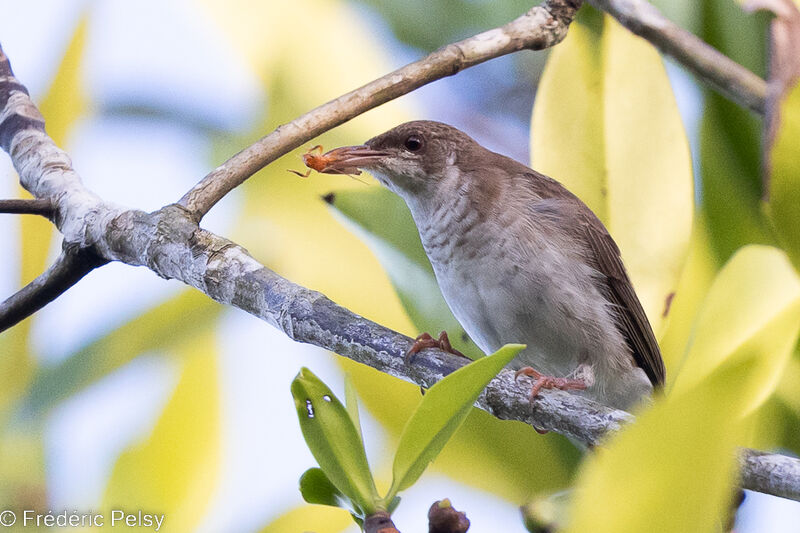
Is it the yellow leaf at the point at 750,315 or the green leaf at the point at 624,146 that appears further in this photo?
the green leaf at the point at 624,146

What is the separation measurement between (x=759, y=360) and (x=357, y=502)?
17 cm

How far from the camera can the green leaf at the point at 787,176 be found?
1.05 ft

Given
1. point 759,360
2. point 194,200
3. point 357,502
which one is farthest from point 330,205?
point 759,360

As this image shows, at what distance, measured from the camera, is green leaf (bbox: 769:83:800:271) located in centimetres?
32

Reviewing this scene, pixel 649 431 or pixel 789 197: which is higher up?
pixel 789 197

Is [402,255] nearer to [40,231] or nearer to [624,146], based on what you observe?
[624,146]

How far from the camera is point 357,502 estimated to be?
32 centimetres

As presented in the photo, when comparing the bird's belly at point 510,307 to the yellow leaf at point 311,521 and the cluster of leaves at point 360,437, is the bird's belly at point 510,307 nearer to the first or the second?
the yellow leaf at point 311,521

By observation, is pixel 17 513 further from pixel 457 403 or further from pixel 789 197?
pixel 789 197

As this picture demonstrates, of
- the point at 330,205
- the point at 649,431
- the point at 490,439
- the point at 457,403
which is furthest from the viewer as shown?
the point at 330,205

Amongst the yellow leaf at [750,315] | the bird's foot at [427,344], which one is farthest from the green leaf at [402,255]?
the yellow leaf at [750,315]

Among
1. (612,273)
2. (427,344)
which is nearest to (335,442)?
(427,344)

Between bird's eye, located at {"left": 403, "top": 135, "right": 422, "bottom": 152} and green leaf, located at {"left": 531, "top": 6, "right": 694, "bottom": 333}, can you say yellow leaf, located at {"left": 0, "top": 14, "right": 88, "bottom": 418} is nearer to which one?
bird's eye, located at {"left": 403, "top": 135, "right": 422, "bottom": 152}

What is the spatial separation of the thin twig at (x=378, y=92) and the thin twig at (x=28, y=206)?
109 millimetres
